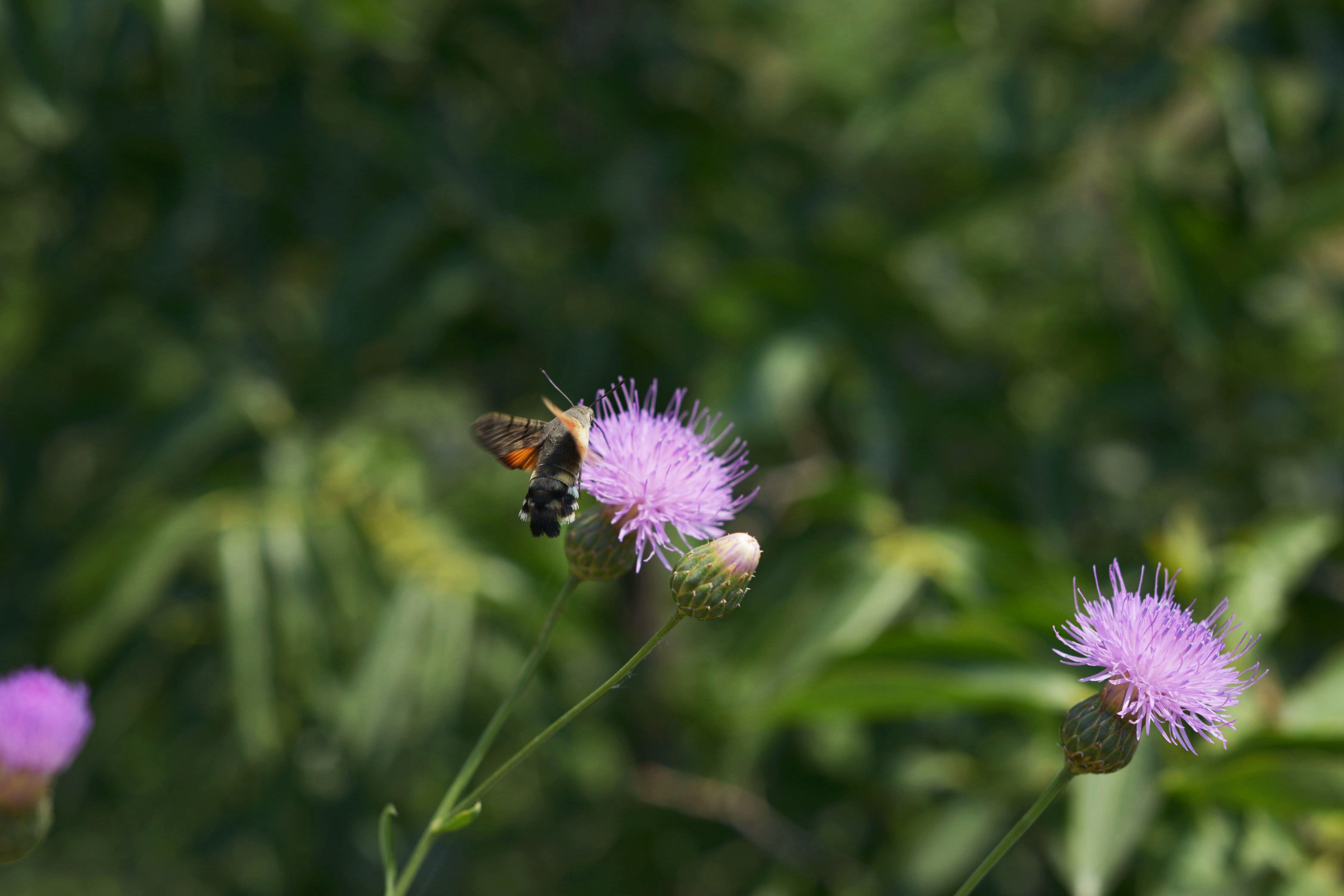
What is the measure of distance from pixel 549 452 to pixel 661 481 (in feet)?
0.53

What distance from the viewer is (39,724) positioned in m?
1.34

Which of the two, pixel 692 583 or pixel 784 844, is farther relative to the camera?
pixel 784 844

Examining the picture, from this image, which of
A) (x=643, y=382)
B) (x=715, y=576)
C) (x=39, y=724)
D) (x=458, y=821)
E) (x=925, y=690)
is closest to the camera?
(x=458, y=821)

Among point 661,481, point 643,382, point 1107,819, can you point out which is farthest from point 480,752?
point 643,382

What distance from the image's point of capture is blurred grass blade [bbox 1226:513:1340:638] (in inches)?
70.3

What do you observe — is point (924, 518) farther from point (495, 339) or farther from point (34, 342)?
point (34, 342)

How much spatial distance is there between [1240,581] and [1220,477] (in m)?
0.89

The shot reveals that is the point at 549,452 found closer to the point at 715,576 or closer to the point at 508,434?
the point at 508,434

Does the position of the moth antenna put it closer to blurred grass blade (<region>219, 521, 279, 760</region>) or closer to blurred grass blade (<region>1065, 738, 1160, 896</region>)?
blurred grass blade (<region>219, 521, 279, 760</region>)

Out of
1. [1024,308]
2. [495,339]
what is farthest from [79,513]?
[1024,308]

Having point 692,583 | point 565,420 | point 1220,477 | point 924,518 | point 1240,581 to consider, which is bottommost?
point 692,583

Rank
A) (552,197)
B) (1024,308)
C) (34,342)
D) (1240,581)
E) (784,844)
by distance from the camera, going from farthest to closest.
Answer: (1024,308) < (552,197) < (34,342) < (784,844) < (1240,581)

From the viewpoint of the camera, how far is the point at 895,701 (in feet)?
5.28

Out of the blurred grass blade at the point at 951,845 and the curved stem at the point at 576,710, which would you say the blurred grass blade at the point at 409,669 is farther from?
the curved stem at the point at 576,710
